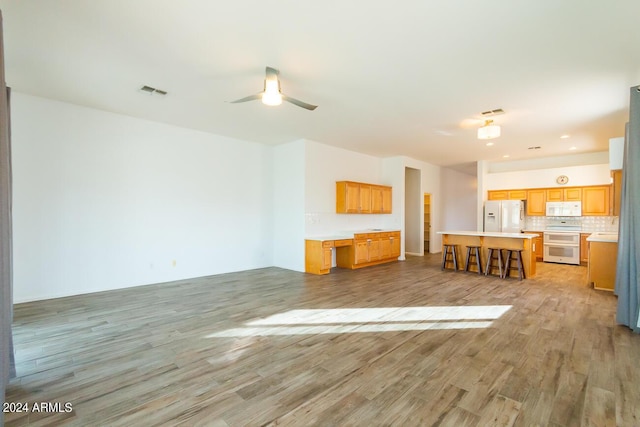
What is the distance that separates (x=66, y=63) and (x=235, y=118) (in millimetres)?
2397

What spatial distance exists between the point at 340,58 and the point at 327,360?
10.3ft

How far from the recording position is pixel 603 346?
297cm

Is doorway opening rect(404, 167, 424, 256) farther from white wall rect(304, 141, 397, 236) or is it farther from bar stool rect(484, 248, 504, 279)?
bar stool rect(484, 248, 504, 279)

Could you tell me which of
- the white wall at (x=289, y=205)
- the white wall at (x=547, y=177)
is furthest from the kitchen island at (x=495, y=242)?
the white wall at (x=289, y=205)

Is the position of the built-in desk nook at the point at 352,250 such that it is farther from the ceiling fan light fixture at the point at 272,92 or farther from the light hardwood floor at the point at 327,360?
the ceiling fan light fixture at the point at 272,92

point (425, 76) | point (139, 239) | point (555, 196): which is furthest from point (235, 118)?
point (555, 196)

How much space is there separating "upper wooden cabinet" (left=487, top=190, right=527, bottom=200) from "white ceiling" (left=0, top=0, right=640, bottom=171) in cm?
360

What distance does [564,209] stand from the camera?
8125 mm

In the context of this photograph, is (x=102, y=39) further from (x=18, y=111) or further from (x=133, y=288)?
(x=133, y=288)

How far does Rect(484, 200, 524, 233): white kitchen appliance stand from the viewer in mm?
8469

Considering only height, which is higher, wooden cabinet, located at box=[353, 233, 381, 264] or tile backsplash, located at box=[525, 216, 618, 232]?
tile backsplash, located at box=[525, 216, 618, 232]

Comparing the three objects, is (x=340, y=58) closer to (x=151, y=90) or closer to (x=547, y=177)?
(x=151, y=90)

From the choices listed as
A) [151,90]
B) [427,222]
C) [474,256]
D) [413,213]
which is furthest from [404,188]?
[151,90]

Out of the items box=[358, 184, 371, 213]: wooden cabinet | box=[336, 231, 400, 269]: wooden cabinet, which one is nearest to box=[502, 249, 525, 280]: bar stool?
box=[336, 231, 400, 269]: wooden cabinet
